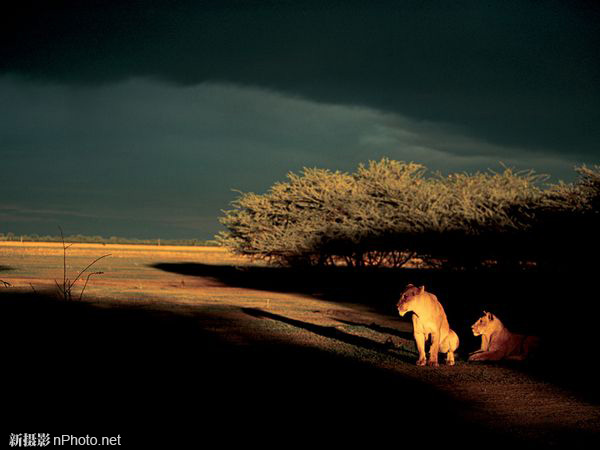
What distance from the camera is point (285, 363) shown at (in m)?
11.2

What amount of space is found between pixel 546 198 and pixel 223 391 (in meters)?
17.4

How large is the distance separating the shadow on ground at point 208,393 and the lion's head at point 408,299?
1006 mm

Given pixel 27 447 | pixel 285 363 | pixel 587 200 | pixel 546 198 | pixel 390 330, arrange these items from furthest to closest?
pixel 546 198, pixel 587 200, pixel 390 330, pixel 285 363, pixel 27 447

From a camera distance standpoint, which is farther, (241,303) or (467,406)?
(241,303)

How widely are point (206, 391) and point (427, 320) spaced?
352 cm

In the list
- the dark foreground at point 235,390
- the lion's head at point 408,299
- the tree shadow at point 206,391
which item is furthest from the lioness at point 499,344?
the tree shadow at point 206,391

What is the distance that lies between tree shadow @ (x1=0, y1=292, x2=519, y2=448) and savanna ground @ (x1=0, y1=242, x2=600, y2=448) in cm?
3

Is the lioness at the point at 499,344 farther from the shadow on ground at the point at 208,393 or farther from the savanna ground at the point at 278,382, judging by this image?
the shadow on ground at the point at 208,393

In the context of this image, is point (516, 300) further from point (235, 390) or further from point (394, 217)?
point (235, 390)

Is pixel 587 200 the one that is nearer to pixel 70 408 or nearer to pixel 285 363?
pixel 285 363

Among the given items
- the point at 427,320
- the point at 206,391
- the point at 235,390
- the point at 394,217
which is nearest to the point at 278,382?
the point at 235,390

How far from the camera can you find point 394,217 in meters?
29.8

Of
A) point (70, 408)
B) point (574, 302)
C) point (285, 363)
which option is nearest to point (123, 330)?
point (285, 363)

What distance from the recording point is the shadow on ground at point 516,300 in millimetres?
11805
